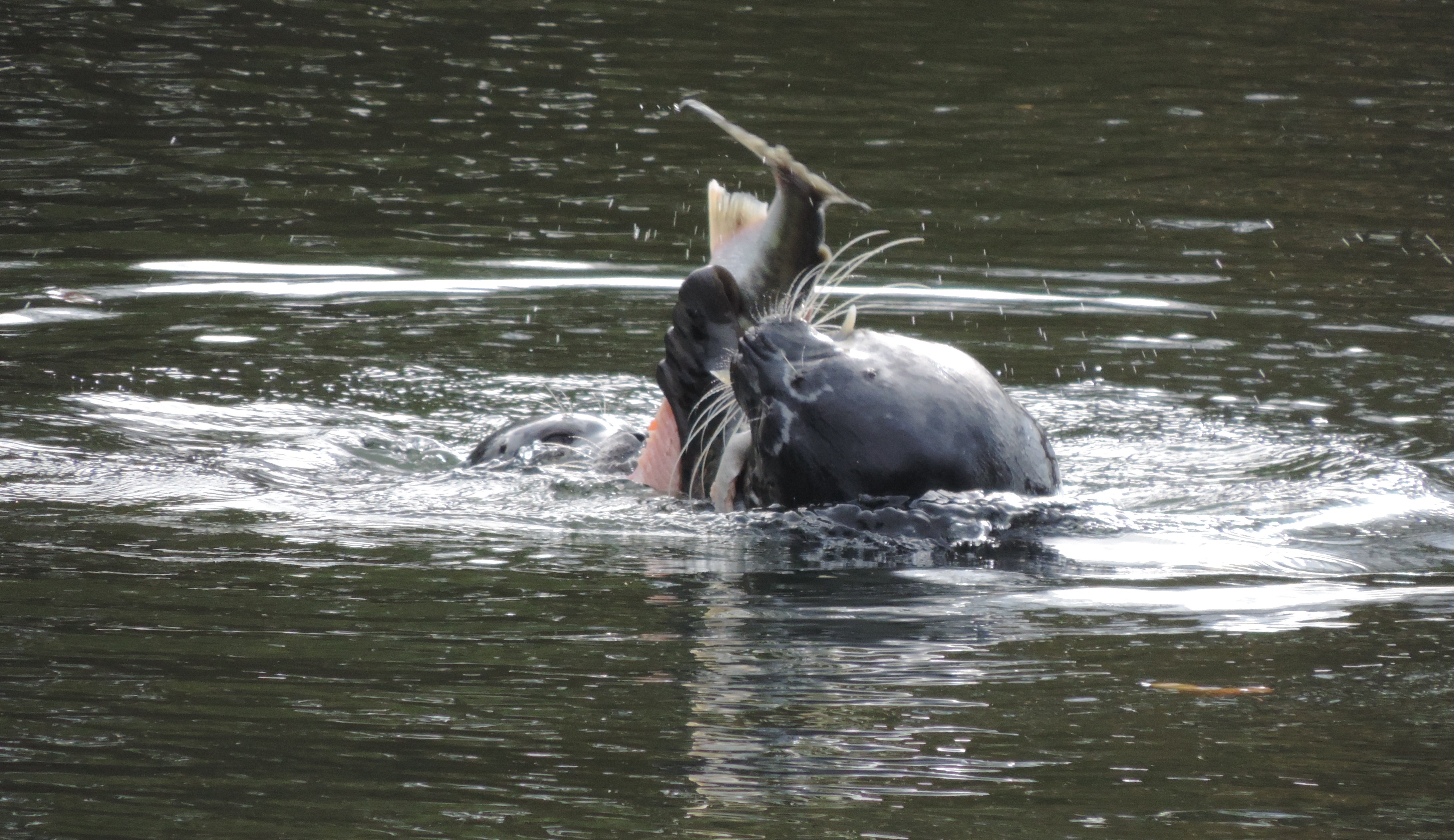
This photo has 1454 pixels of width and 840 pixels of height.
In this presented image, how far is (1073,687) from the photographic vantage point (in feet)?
10.5

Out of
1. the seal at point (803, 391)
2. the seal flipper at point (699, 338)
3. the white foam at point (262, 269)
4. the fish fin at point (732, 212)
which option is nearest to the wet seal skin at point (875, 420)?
the seal at point (803, 391)

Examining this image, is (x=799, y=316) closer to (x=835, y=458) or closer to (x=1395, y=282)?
(x=835, y=458)

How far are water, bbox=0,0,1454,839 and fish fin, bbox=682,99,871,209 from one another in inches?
31.0

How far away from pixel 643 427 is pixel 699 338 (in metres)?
1.36

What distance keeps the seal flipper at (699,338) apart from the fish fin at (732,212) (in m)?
0.12

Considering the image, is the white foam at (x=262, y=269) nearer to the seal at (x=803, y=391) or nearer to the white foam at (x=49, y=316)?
the white foam at (x=49, y=316)

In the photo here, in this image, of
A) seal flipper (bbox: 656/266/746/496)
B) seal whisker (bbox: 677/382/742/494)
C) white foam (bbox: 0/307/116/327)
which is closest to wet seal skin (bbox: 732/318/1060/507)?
seal whisker (bbox: 677/382/742/494)

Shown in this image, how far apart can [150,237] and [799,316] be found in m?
4.71

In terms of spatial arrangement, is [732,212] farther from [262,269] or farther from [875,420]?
[262,269]

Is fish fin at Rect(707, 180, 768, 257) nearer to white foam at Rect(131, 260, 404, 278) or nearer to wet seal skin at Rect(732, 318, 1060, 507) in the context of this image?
wet seal skin at Rect(732, 318, 1060, 507)

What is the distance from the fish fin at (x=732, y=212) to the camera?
185 inches

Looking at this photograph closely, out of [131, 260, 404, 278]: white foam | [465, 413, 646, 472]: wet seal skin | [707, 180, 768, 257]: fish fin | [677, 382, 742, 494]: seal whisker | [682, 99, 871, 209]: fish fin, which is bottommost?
[465, 413, 646, 472]: wet seal skin

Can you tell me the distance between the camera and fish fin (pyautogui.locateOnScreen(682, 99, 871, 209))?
4277mm

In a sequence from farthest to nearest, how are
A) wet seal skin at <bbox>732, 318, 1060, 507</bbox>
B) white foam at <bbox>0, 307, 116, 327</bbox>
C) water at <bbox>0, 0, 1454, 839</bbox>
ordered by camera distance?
white foam at <bbox>0, 307, 116, 327</bbox> < wet seal skin at <bbox>732, 318, 1060, 507</bbox> < water at <bbox>0, 0, 1454, 839</bbox>
